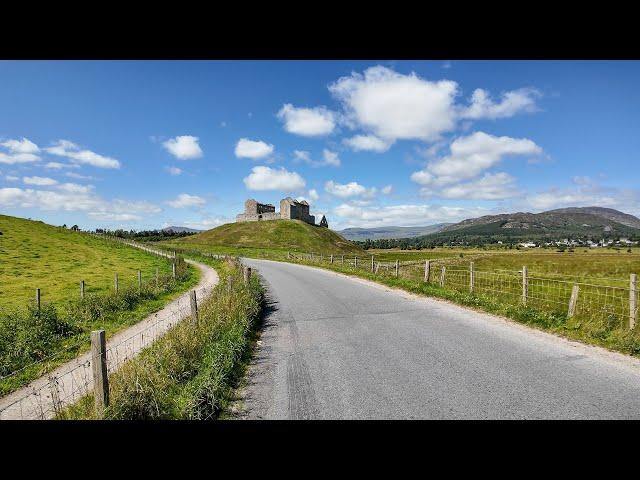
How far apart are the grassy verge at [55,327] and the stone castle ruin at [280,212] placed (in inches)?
4411

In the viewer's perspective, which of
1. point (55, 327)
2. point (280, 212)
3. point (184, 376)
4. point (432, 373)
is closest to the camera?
point (432, 373)

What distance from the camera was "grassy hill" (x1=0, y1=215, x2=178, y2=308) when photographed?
23.5 metres

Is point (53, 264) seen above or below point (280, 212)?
below

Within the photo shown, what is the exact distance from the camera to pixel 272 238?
107m

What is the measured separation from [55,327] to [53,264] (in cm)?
2766

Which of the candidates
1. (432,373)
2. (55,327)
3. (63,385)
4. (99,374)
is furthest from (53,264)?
(432,373)

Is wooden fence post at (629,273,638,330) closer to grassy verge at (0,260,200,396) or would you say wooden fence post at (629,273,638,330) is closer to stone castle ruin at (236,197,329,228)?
grassy verge at (0,260,200,396)

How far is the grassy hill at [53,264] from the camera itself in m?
23.5

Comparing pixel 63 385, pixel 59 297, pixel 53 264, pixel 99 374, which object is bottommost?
pixel 63 385

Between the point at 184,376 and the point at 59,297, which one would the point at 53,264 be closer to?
the point at 59,297

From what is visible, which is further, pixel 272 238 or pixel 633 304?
pixel 272 238

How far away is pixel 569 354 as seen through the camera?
797 centimetres
